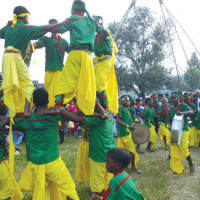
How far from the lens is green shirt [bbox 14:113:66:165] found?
130 inches

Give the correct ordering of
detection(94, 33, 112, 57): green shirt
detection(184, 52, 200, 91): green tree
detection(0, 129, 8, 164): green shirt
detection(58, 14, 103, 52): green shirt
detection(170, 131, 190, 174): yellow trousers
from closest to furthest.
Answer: detection(0, 129, 8, 164): green shirt → detection(58, 14, 103, 52): green shirt → detection(94, 33, 112, 57): green shirt → detection(170, 131, 190, 174): yellow trousers → detection(184, 52, 200, 91): green tree

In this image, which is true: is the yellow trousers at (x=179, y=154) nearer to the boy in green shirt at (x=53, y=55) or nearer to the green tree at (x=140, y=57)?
the boy in green shirt at (x=53, y=55)

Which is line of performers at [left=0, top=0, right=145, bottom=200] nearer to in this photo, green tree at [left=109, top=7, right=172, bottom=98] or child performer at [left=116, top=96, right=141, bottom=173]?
child performer at [left=116, top=96, right=141, bottom=173]

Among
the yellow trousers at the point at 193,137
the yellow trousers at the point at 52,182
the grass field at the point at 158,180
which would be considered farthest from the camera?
the yellow trousers at the point at 193,137

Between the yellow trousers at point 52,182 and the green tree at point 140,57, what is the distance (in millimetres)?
20299

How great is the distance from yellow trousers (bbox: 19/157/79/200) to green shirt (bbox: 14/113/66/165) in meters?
0.10

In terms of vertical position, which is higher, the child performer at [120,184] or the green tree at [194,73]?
the green tree at [194,73]

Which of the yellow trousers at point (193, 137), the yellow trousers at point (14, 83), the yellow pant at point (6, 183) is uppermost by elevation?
the yellow trousers at point (14, 83)

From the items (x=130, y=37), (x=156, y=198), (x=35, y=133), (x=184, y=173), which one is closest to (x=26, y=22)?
(x=35, y=133)

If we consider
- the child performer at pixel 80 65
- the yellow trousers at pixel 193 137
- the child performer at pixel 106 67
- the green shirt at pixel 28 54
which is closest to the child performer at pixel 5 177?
the child performer at pixel 80 65

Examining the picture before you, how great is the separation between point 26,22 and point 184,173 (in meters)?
5.19

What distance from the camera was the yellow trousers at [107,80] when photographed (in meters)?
4.90

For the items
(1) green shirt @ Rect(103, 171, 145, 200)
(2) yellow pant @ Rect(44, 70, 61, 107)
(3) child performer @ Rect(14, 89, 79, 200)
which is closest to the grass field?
(3) child performer @ Rect(14, 89, 79, 200)

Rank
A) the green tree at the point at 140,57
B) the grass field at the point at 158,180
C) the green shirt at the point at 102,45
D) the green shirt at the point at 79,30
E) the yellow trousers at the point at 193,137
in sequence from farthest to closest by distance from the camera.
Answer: the green tree at the point at 140,57
the yellow trousers at the point at 193,137
the green shirt at the point at 102,45
the grass field at the point at 158,180
the green shirt at the point at 79,30
